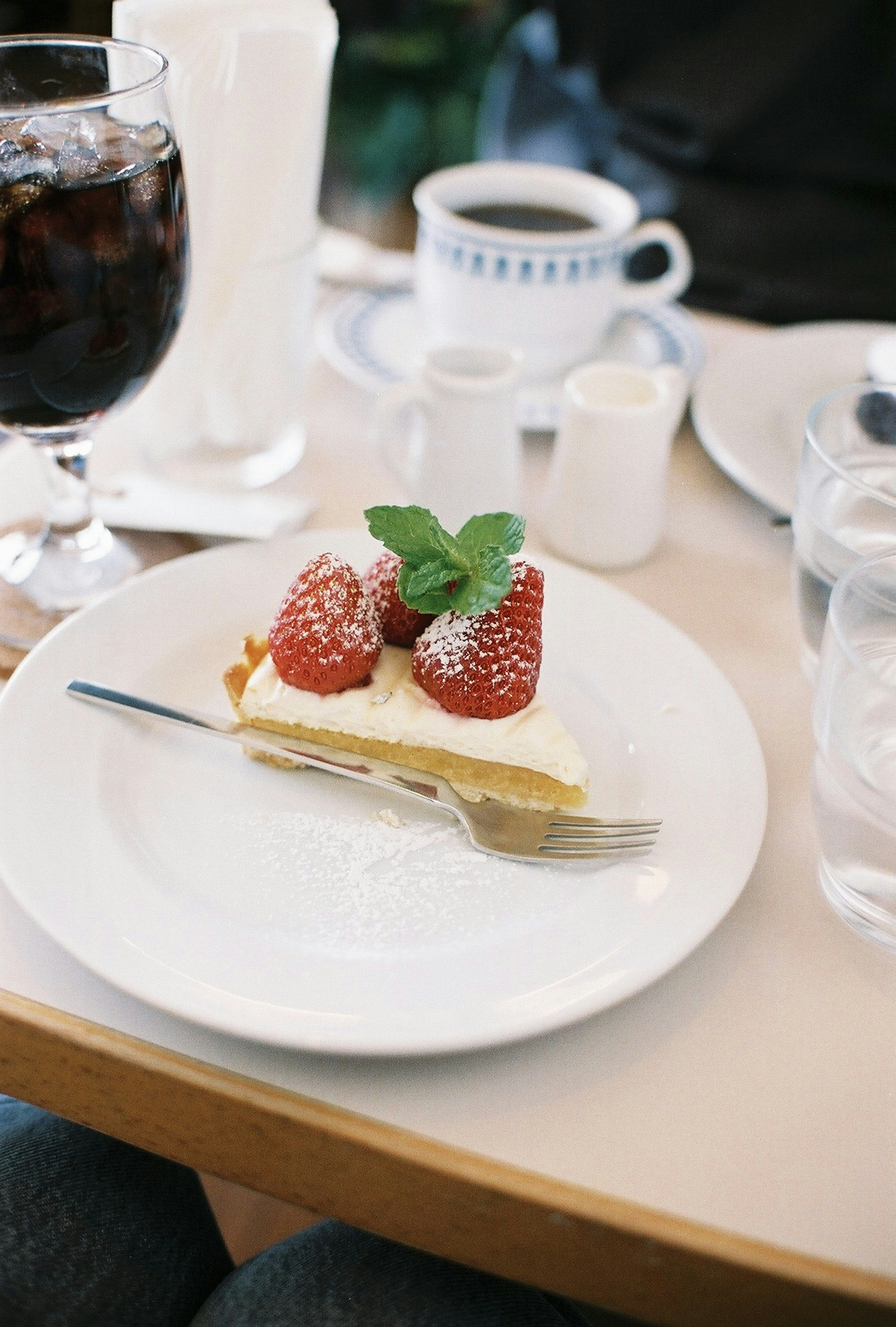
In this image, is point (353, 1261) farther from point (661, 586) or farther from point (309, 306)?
point (309, 306)

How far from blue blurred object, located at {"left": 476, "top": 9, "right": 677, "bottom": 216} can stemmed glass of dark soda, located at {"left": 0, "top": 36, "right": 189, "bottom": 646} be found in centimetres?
152

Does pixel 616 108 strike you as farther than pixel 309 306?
Yes

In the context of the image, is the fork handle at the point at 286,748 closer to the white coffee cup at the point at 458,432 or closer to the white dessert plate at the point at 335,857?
the white dessert plate at the point at 335,857

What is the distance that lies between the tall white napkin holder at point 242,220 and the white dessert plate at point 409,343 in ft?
Answer: 0.46

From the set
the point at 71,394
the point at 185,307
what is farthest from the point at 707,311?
the point at 71,394

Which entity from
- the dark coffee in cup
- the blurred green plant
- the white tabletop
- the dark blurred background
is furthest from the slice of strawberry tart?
the blurred green plant

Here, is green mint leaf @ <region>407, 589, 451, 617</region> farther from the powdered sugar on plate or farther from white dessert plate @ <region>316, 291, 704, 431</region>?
white dessert plate @ <region>316, 291, 704, 431</region>

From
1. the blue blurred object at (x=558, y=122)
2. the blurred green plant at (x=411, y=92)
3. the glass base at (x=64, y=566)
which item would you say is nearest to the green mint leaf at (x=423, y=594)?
the glass base at (x=64, y=566)

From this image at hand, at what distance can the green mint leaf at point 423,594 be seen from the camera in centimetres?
76

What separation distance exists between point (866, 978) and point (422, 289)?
962 millimetres

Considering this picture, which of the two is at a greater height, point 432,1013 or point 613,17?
point 613,17

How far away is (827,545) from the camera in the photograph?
0.84 m

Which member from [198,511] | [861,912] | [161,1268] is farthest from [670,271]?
[161,1268]

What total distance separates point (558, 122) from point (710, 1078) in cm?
233
